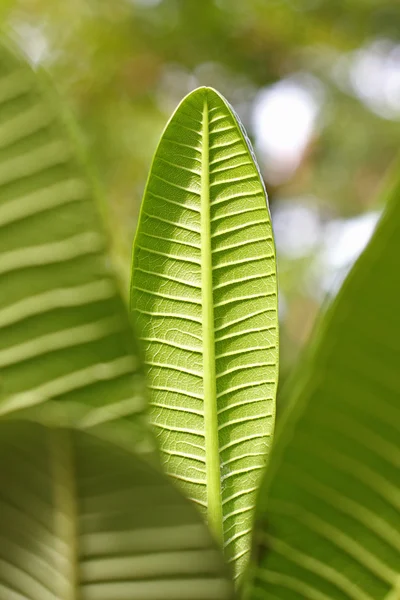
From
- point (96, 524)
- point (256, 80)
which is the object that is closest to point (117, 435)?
point (96, 524)

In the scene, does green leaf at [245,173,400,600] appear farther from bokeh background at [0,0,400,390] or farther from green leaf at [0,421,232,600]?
bokeh background at [0,0,400,390]

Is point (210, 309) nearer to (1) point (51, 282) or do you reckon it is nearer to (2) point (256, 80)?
(1) point (51, 282)

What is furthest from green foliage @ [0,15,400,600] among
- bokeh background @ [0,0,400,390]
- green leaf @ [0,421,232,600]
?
bokeh background @ [0,0,400,390]

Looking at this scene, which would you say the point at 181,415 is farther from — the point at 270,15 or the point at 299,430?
the point at 270,15

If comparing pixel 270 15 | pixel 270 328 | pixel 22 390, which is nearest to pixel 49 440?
pixel 22 390

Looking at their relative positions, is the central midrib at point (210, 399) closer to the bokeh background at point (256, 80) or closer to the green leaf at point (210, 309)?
the green leaf at point (210, 309)
